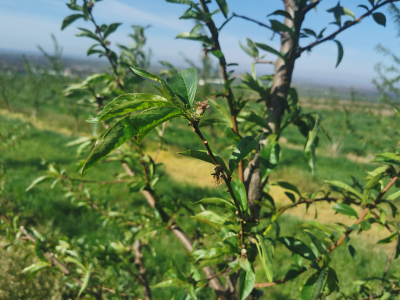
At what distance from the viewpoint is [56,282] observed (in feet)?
7.63

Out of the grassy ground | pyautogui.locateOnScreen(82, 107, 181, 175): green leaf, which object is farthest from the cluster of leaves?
the grassy ground

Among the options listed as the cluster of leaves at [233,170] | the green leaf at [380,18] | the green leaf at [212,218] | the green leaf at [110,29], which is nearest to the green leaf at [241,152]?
the cluster of leaves at [233,170]

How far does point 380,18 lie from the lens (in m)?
0.96

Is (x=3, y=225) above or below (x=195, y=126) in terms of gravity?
below

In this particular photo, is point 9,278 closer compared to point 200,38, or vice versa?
point 200,38

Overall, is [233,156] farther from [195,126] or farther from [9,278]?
[9,278]

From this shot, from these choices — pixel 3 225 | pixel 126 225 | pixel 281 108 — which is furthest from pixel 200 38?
pixel 3 225

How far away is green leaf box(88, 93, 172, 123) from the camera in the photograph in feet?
1.29

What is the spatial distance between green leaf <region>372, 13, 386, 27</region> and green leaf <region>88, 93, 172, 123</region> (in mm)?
954

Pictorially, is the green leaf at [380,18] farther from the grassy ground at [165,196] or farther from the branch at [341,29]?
the grassy ground at [165,196]

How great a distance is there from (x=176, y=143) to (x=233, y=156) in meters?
9.06

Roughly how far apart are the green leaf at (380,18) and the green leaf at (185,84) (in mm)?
862

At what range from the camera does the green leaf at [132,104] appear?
0.39 m

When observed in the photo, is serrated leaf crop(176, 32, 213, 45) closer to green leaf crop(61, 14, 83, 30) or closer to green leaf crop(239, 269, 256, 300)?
green leaf crop(61, 14, 83, 30)
